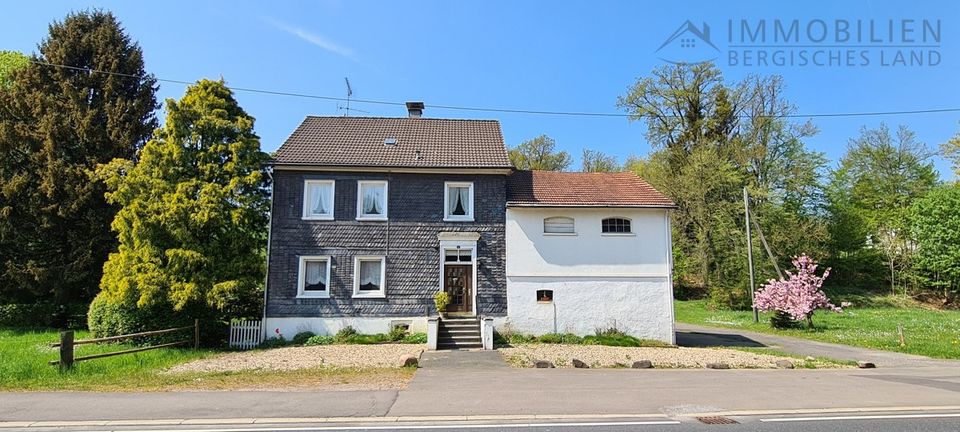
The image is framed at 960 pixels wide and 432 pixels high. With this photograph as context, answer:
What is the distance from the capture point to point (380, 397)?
9.48 m

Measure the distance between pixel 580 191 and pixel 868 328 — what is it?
1714cm

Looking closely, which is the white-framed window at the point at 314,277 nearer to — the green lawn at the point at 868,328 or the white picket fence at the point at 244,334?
the white picket fence at the point at 244,334

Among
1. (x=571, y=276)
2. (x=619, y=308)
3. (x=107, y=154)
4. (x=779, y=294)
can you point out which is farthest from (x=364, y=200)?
(x=779, y=294)

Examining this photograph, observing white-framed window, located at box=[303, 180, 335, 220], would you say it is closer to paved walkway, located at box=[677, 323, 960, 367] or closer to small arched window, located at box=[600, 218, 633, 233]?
small arched window, located at box=[600, 218, 633, 233]

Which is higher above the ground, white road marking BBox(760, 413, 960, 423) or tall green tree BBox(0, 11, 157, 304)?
tall green tree BBox(0, 11, 157, 304)

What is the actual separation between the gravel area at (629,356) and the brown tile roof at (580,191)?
5.42 m

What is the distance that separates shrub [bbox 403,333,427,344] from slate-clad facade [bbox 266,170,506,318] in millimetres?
795

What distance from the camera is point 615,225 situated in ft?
67.8

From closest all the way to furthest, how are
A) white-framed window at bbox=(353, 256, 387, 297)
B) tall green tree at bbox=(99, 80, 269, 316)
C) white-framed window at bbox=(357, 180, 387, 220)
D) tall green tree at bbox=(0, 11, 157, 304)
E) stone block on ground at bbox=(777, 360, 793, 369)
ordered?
stone block on ground at bbox=(777, 360, 793, 369)
tall green tree at bbox=(99, 80, 269, 316)
white-framed window at bbox=(353, 256, 387, 297)
white-framed window at bbox=(357, 180, 387, 220)
tall green tree at bbox=(0, 11, 157, 304)

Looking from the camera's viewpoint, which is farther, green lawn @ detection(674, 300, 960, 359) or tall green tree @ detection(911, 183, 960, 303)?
tall green tree @ detection(911, 183, 960, 303)

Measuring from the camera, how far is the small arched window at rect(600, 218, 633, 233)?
811 inches

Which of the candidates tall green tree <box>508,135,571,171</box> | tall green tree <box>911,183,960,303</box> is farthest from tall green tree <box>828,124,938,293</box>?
tall green tree <box>508,135,571,171</box>

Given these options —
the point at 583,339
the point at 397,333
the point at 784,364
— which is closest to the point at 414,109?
the point at 397,333

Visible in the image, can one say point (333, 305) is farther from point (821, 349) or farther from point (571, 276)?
point (821, 349)
